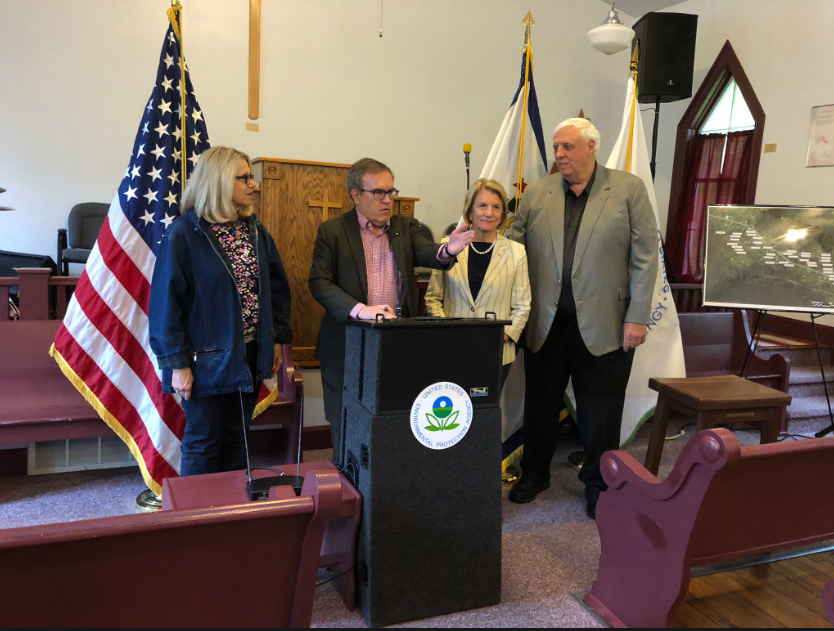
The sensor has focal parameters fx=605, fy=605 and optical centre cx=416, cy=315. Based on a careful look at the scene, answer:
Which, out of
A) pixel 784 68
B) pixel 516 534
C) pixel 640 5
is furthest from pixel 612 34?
pixel 516 534

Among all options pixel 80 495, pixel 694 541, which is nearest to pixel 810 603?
pixel 694 541

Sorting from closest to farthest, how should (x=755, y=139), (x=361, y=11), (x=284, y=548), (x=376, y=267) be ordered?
(x=284, y=548)
(x=376, y=267)
(x=361, y=11)
(x=755, y=139)

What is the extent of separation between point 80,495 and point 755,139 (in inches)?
235

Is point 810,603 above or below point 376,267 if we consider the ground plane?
below

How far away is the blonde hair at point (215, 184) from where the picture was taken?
207 centimetres

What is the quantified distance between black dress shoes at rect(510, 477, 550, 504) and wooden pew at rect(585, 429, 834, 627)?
0.79m

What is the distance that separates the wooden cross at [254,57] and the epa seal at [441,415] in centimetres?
393

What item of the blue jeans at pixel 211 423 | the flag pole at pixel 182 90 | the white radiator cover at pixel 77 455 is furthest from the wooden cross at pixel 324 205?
the white radiator cover at pixel 77 455

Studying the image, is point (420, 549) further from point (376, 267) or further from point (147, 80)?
point (147, 80)

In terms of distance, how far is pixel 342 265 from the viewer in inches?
94.1

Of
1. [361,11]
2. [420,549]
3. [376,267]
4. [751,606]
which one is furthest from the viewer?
[361,11]

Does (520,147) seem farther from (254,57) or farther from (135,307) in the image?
(254,57)

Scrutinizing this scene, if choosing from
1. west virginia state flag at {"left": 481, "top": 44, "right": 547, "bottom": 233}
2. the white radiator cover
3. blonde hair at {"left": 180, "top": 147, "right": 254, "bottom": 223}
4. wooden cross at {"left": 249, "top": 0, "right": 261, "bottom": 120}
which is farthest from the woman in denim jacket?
wooden cross at {"left": 249, "top": 0, "right": 261, "bottom": 120}

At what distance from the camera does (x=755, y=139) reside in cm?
558
